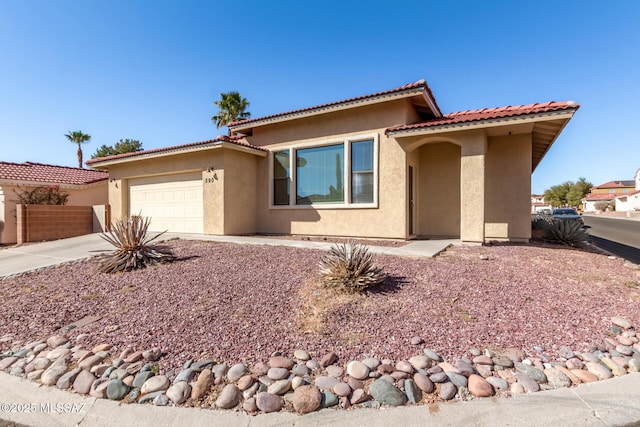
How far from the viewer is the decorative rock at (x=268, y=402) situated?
2.39 m

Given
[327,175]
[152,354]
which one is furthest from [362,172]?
[152,354]

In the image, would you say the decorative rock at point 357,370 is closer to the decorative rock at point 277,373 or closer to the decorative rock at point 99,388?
the decorative rock at point 277,373

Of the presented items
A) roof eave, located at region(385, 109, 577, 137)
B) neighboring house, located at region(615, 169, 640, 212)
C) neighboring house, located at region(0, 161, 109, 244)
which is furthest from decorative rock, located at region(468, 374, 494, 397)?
neighboring house, located at region(615, 169, 640, 212)

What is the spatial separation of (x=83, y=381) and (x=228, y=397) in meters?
1.45

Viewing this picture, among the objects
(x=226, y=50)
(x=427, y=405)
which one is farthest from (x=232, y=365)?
(x=226, y=50)

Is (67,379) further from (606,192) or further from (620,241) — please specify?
(606,192)

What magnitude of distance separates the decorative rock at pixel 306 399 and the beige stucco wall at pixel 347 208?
24.4ft

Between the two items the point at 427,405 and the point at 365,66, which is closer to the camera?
the point at 427,405

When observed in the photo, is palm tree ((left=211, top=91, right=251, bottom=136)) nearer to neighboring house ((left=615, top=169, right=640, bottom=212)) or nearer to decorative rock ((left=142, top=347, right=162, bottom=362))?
decorative rock ((left=142, top=347, right=162, bottom=362))

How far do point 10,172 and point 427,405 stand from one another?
65.7 ft

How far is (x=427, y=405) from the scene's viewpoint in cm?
244

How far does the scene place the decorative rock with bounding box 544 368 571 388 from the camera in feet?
8.73

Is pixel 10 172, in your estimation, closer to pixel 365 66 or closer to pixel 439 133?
pixel 365 66

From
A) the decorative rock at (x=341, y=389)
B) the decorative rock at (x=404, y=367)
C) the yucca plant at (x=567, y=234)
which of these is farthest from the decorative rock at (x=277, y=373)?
the yucca plant at (x=567, y=234)
